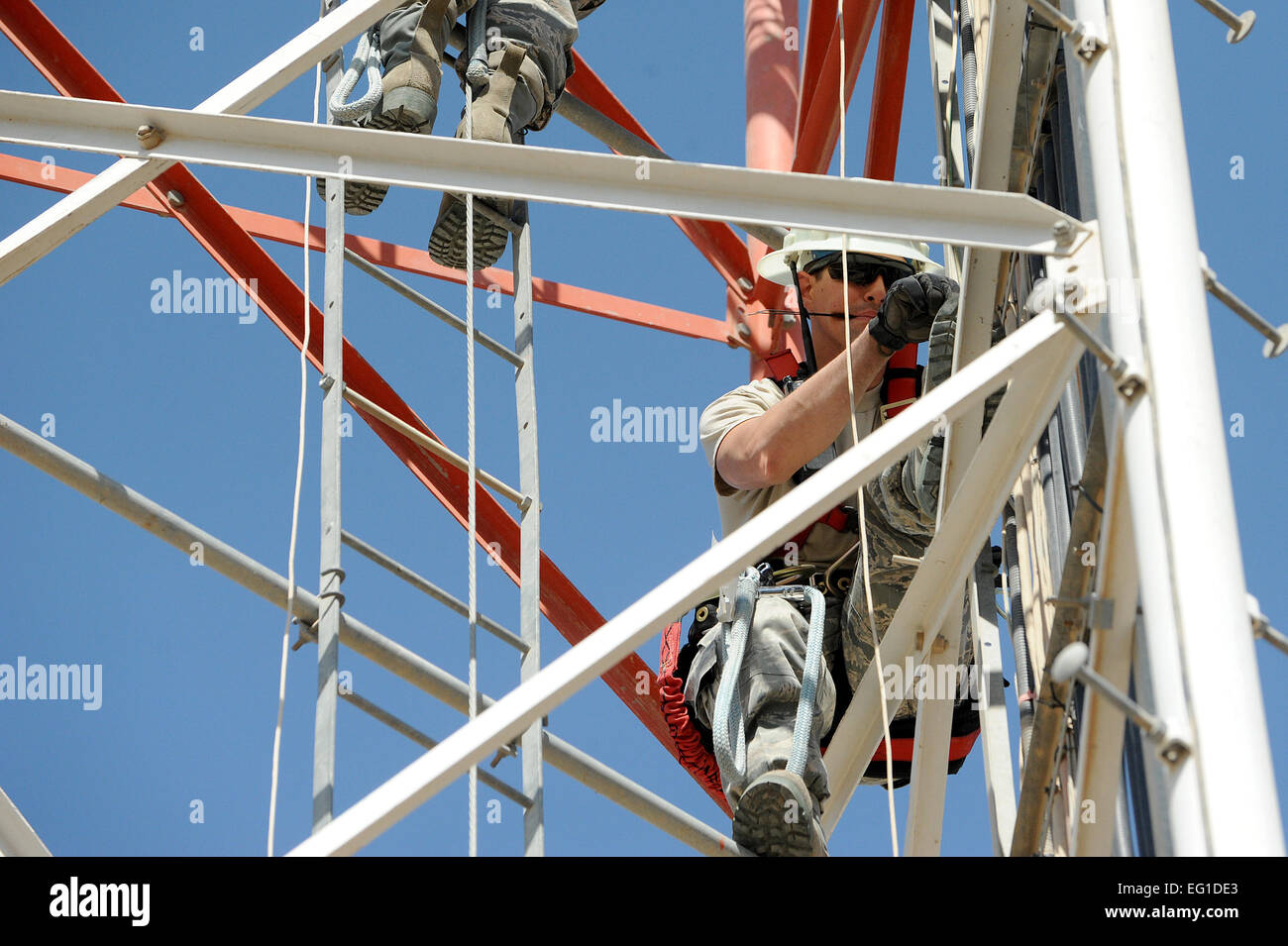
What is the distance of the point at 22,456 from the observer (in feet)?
24.5

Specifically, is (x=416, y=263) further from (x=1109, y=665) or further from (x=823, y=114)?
(x=1109, y=665)

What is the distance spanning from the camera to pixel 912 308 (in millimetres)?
6949

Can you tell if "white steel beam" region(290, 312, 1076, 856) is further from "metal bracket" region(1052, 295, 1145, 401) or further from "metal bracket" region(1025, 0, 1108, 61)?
"metal bracket" region(1025, 0, 1108, 61)

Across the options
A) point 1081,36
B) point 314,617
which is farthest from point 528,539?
point 1081,36

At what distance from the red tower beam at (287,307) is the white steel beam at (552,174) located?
3.11 m

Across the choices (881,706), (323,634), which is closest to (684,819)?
(881,706)

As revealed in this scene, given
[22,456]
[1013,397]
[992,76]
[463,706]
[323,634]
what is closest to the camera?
[1013,397]

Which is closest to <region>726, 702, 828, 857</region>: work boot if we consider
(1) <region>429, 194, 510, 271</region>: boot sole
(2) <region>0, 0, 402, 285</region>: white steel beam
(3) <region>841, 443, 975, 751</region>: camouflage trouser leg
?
(3) <region>841, 443, 975, 751</region>: camouflage trouser leg

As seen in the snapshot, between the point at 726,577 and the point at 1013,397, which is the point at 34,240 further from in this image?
the point at 1013,397

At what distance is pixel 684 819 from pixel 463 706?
1093mm

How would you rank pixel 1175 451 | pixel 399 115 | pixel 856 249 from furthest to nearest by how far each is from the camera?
pixel 399 115, pixel 856 249, pixel 1175 451

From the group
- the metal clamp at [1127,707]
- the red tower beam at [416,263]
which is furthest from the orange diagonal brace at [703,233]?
the metal clamp at [1127,707]

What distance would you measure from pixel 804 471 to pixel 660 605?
3.33 meters

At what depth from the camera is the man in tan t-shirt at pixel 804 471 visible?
655 cm
